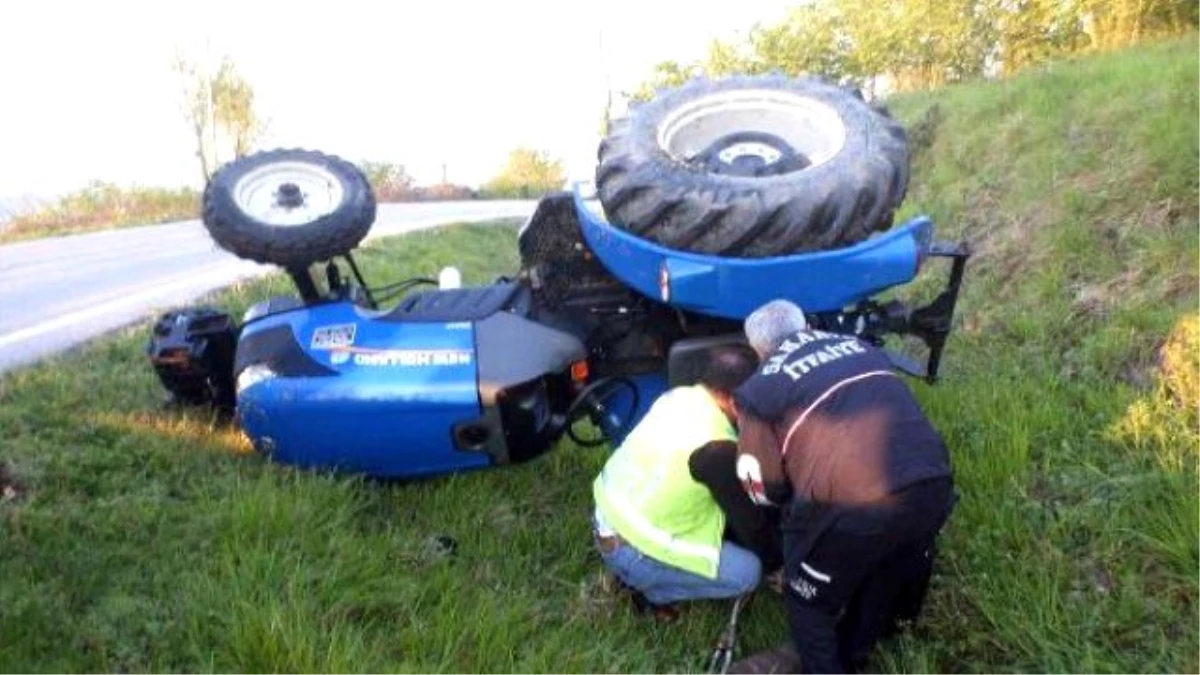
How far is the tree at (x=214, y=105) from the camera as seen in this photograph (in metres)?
30.0

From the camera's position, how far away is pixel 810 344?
312 cm

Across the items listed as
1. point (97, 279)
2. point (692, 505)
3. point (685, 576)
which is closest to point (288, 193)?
point (692, 505)

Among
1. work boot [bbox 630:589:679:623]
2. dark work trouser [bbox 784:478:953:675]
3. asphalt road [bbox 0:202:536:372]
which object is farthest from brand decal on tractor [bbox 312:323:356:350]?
asphalt road [bbox 0:202:536:372]

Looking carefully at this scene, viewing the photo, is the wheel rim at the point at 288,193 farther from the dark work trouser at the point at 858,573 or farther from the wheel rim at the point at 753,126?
the dark work trouser at the point at 858,573

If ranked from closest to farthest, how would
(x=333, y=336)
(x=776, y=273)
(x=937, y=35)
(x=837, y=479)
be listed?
(x=837, y=479), (x=776, y=273), (x=333, y=336), (x=937, y=35)

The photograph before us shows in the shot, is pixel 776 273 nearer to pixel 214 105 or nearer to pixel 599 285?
pixel 599 285

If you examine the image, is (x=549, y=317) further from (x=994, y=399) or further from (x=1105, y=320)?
(x=1105, y=320)

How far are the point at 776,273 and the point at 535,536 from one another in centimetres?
150

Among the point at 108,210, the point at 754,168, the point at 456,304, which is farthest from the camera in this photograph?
the point at 108,210

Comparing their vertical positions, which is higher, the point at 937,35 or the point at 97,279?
the point at 97,279

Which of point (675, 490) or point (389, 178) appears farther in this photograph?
point (389, 178)

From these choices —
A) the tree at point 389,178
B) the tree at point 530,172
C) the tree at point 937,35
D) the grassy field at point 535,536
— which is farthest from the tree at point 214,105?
the grassy field at point 535,536

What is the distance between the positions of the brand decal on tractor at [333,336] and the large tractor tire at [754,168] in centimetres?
106

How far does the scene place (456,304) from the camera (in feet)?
12.8
